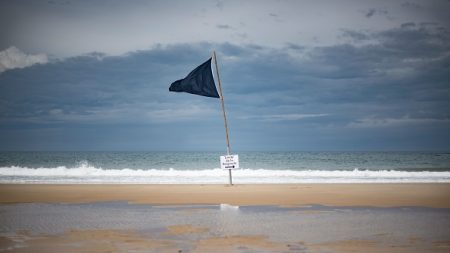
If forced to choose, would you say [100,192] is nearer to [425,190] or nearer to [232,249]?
[232,249]

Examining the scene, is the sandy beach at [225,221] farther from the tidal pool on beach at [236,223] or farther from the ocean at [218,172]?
the ocean at [218,172]

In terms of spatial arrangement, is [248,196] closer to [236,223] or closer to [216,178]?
[236,223]

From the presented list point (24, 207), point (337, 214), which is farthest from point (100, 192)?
point (337, 214)

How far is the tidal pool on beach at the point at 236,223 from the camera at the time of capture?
279 inches

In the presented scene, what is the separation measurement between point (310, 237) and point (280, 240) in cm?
63

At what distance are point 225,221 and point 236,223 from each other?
35 centimetres

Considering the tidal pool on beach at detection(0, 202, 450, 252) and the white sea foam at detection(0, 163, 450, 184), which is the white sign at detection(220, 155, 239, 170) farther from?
the white sea foam at detection(0, 163, 450, 184)

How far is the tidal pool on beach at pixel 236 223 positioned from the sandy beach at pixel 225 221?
0.02m

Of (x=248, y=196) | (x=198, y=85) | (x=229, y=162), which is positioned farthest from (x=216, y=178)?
(x=248, y=196)

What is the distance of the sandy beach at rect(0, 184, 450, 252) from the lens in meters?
6.58

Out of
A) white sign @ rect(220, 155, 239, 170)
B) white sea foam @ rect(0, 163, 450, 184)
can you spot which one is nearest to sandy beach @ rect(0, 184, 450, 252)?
white sign @ rect(220, 155, 239, 170)

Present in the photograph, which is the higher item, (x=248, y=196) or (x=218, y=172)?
(x=248, y=196)

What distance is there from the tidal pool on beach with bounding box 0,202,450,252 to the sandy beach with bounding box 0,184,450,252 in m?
0.02

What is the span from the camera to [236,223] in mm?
8625
